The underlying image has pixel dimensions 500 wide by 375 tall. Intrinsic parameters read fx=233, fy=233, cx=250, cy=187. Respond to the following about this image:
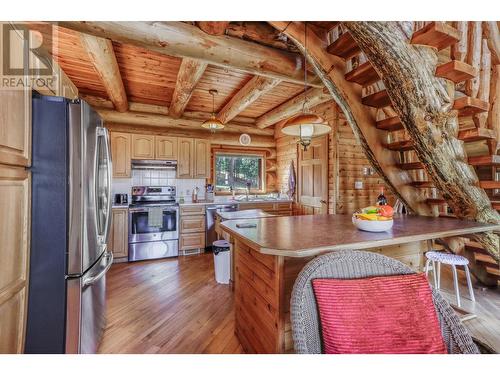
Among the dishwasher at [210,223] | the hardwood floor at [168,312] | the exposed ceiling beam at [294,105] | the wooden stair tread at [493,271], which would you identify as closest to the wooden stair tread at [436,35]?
the exposed ceiling beam at [294,105]

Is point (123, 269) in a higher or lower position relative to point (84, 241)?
lower

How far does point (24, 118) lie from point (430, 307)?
7.98 ft

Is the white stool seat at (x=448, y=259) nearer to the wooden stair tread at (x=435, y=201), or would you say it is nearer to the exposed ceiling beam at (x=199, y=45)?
the wooden stair tread at (x=435, y=201)

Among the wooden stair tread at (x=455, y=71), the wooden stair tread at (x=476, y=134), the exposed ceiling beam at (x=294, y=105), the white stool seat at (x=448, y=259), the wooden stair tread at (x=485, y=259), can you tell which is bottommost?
the wooden stair tread at (x=485, y=259)

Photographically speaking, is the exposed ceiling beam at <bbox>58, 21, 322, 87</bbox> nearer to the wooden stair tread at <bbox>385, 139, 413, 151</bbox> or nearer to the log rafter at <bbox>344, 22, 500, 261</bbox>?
the log rafter at <bbox>344, 22, 500, 261</bbox>

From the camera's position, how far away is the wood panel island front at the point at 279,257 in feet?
4.32

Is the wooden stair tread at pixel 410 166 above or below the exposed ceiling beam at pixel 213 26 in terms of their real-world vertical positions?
below

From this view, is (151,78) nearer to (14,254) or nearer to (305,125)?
(305,125)

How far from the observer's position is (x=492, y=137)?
175 cm

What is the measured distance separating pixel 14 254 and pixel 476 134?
10.1 ft

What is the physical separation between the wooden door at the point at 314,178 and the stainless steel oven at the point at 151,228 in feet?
8.09
